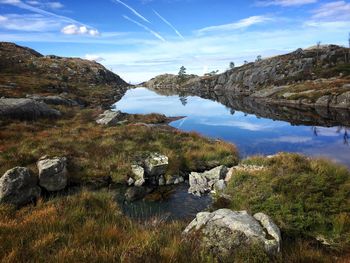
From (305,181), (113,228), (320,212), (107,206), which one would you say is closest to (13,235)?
(113,228)

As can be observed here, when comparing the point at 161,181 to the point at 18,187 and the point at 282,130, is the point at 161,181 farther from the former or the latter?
the point at 282,130

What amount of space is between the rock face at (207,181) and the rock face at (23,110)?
86.9 ft

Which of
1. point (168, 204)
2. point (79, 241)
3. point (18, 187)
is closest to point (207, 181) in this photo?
point (168, 204)

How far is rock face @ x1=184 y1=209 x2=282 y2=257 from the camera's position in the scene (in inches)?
361

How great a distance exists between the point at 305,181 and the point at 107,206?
9.29m

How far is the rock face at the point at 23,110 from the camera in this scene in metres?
38.6

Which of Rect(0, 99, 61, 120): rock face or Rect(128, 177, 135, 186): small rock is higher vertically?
Rect(0, 99, 61, 120): rock face

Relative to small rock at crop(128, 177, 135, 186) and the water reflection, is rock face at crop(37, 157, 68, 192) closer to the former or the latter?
small rock at crop(128, 177, 135, 186)

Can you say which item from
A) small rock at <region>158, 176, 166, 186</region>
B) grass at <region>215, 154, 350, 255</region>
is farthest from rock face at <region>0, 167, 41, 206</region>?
grass at <region>215, 154, 350, 255</region>

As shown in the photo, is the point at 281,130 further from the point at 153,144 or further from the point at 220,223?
the point at 220,223

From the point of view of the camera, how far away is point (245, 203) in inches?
596

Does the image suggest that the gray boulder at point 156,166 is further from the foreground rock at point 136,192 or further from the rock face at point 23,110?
the rock face at point 23,110

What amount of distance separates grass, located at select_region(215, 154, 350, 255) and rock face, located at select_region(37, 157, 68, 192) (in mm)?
10294

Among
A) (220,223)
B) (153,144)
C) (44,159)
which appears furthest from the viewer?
(153,144)
